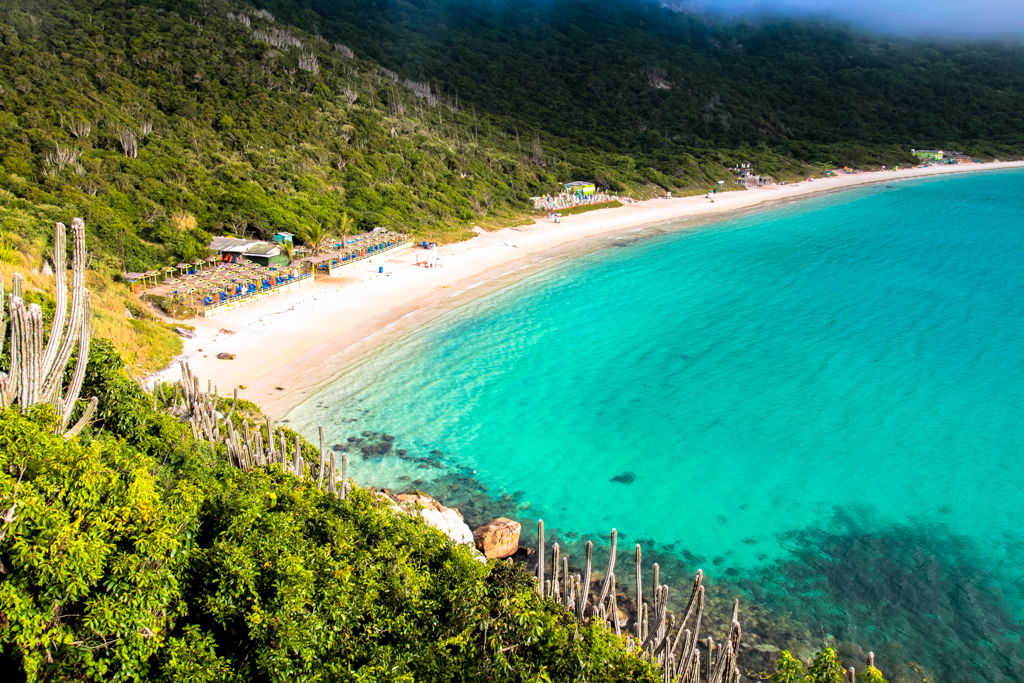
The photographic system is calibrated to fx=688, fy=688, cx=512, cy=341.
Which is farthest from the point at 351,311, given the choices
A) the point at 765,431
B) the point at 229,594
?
the point at 229,594

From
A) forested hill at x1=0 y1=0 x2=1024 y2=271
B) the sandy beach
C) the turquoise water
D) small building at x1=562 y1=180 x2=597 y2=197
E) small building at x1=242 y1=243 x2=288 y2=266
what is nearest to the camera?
the turquoise water

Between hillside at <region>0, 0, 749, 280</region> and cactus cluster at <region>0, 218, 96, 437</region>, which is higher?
cactus cluster at <region>0, 218, 96, 437</region>

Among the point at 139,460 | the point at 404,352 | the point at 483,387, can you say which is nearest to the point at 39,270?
the point at 404,352

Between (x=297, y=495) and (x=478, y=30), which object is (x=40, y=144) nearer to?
(x=297, y=495)

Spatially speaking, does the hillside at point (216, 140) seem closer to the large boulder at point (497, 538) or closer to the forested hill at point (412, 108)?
the forested hill at point (412, 108)

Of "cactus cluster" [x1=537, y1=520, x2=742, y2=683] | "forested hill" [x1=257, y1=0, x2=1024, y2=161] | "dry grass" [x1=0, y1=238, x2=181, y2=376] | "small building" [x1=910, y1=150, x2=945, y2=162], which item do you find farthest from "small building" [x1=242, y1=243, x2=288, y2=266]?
"small building" [x1=910, y1=150, x2=945, y2=162]

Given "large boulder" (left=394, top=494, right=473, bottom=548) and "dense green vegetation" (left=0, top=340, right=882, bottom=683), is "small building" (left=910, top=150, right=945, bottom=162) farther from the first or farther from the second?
"dense green vegetation" (left=0, top=340, right=882, bottom=683)
